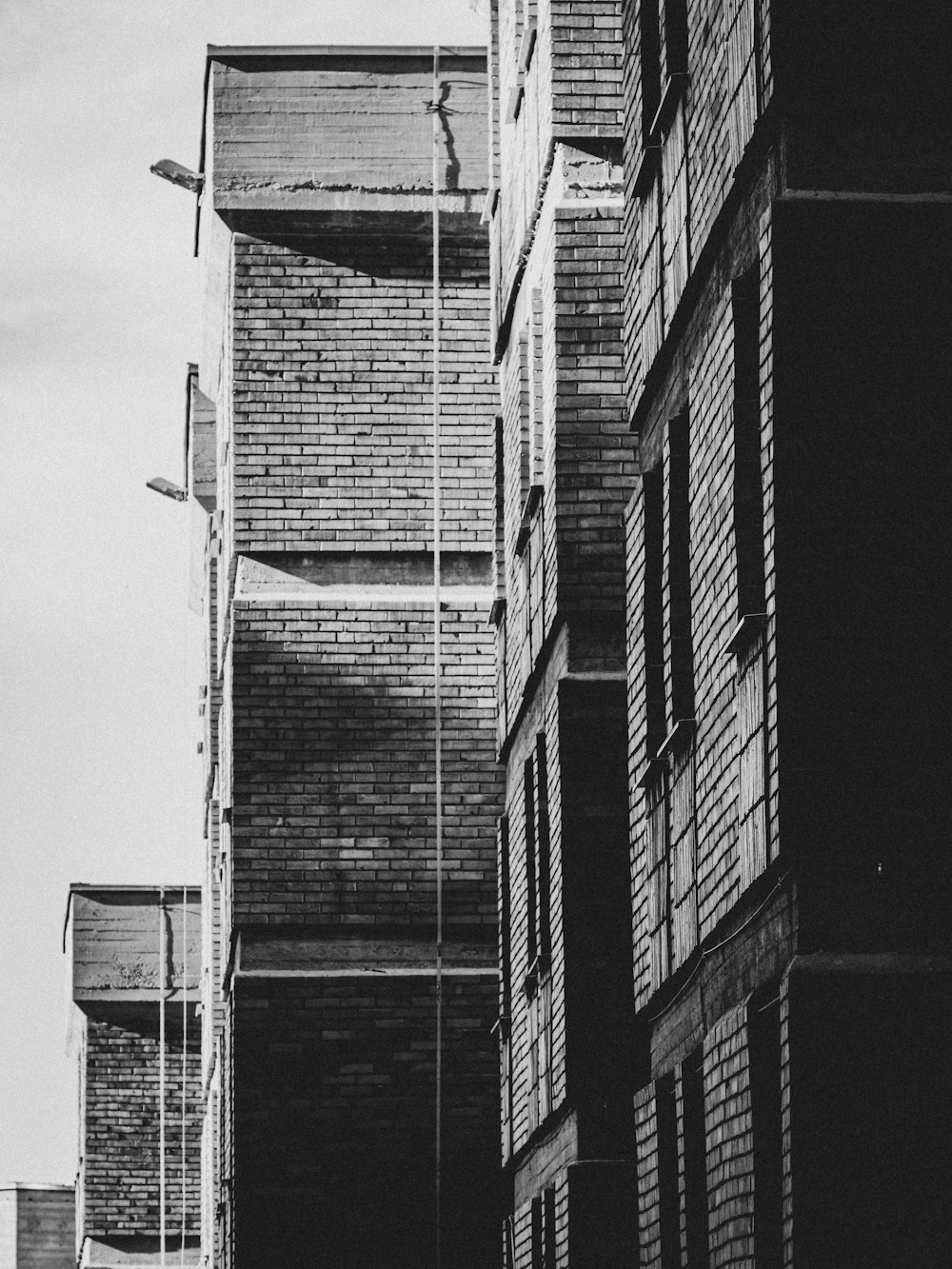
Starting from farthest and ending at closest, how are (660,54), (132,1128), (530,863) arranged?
(132,1128)
(530,863)
(660,54)

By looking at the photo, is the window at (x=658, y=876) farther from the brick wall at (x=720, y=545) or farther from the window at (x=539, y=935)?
the window at (x=539, y=935)

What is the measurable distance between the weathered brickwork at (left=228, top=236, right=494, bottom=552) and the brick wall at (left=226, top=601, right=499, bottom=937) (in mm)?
708

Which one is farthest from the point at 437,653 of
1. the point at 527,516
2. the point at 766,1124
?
the point at 766,1124

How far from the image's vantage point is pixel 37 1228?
48.9 meters

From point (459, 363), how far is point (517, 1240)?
745cm

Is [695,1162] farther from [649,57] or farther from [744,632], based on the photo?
[649,57]

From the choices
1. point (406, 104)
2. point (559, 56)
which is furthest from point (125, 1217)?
point (559, 56)

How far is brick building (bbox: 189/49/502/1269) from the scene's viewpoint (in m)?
20.9

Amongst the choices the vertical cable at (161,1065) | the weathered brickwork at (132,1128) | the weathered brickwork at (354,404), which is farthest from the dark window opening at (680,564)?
the weathered brickwork at (132,1128)

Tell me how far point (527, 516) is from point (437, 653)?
4.40m

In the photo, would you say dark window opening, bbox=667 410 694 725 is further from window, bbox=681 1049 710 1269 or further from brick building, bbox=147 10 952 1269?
window, bbox=681 1049 710 1269

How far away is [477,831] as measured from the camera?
21094 millimetres

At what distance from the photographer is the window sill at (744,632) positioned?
1016cm

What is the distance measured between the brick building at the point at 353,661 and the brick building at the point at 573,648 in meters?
3.54
